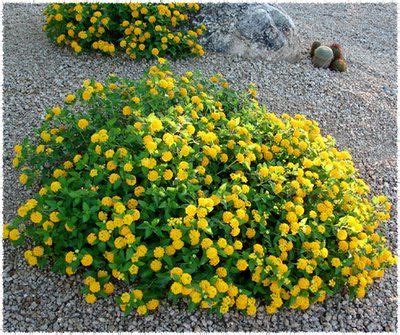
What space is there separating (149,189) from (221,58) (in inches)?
105

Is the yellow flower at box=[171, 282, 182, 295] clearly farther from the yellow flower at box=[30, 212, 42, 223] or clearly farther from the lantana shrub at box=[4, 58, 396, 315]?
the yellow flower at box=[30, 212, 42, 223]

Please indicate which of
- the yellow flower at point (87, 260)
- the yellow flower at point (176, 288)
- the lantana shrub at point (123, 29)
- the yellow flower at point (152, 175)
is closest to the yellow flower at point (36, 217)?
the yellow flower at point (87, 260)

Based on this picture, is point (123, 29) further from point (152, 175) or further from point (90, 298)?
point (90, 298)

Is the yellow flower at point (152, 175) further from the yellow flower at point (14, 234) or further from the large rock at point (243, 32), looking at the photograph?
the large rock at point (243, 32)

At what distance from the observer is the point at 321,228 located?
3.10 meters

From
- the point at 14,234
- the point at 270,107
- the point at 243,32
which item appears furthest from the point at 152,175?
the point at 243,32

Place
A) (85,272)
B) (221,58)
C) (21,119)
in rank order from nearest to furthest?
(85,272), (21,119), (221,58)

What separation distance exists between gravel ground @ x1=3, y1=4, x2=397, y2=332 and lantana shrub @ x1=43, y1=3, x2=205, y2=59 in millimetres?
143

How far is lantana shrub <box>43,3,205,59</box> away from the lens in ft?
16.1

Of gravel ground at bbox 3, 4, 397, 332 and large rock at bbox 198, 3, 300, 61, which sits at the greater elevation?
large rock at bbox 198, 3, 300, 61

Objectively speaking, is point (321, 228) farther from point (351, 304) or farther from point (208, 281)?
point (208, 281)

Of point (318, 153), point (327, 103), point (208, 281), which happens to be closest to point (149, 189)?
point (208, 281)

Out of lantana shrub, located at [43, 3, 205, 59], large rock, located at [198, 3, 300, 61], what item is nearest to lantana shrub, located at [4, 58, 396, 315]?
lantana shrub, located at [43, 3, 205, 59]

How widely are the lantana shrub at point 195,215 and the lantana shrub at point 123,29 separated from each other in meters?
1.51
